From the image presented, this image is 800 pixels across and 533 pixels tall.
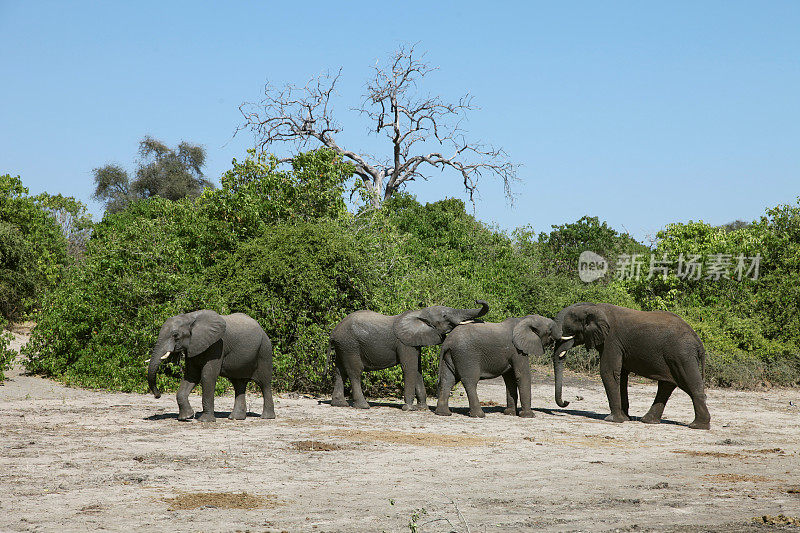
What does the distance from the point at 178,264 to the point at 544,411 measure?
847cm

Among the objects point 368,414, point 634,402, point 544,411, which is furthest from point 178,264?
point 634,402

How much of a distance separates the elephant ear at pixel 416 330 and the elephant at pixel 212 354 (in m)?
2.45

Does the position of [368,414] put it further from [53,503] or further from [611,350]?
[53,503]

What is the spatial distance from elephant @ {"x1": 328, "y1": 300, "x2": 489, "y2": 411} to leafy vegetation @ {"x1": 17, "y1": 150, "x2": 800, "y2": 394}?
2.49ft

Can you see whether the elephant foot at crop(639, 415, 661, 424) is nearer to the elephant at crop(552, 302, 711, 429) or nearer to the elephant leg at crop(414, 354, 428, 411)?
the elephant at crop(552, 302, 711, 429)

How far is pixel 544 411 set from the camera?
1650 cm

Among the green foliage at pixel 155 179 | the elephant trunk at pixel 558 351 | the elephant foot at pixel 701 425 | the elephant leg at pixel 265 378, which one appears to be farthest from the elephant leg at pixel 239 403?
the green foliage at pixel 155 179

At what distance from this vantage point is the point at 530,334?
50.6ft

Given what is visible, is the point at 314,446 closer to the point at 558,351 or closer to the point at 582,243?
the point at 558,351

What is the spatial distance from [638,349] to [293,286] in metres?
7.07

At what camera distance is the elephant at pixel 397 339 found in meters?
15.5

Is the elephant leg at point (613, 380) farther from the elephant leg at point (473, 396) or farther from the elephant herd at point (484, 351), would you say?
the elephant leg at point (473, 396)

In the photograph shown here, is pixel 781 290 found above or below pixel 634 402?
above

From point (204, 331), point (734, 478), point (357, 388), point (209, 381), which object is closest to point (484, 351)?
point (357, 388)
